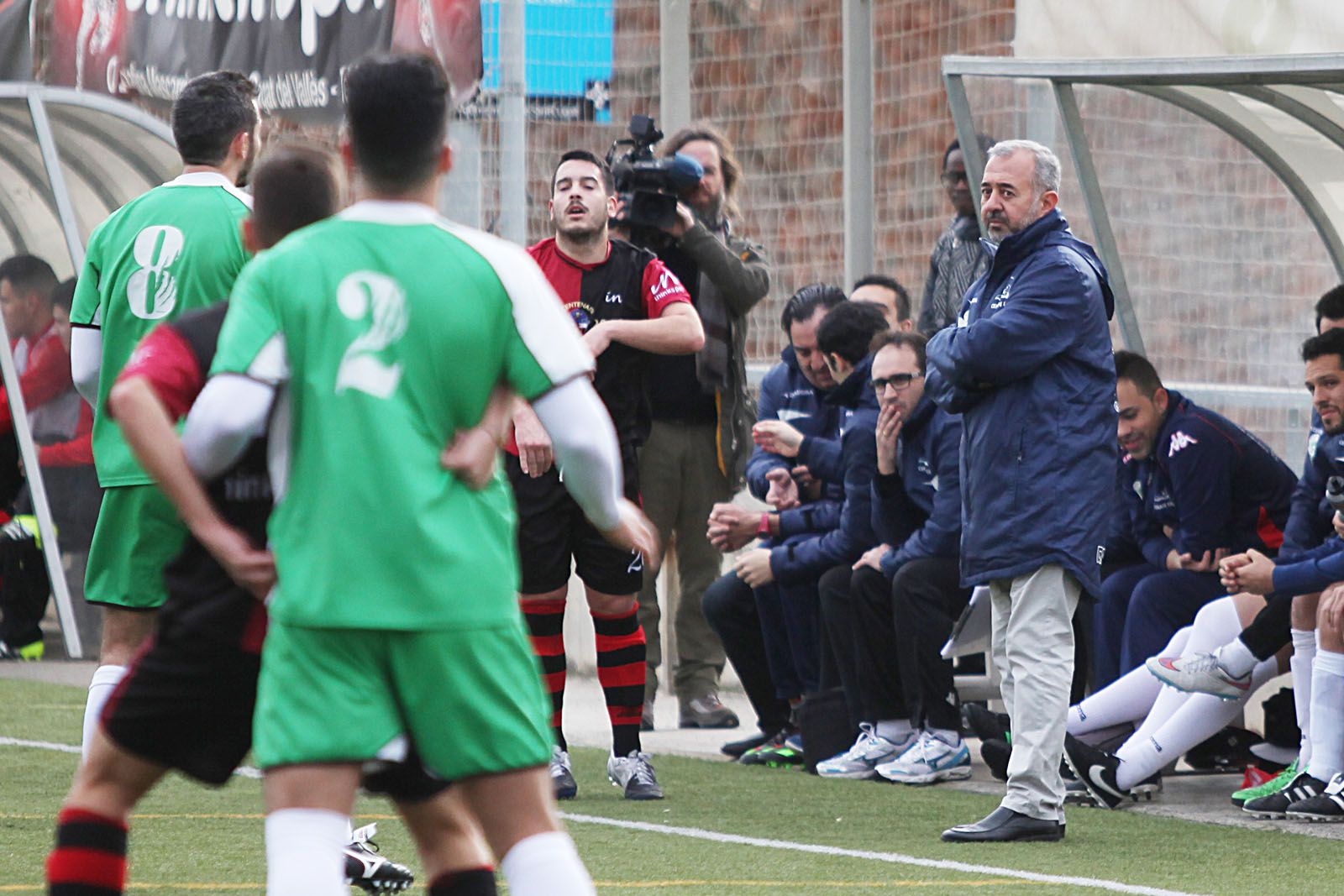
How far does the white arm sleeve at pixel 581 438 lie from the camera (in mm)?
3234

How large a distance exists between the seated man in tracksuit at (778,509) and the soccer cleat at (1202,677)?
156cm

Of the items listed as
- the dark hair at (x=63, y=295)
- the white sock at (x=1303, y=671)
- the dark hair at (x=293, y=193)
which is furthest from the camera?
the dark hair at (x=63, y=295)

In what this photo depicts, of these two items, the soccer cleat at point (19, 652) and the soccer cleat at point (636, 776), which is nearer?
the soccer cleat at point (636, 776)

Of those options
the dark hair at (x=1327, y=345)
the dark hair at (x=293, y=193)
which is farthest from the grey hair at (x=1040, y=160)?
the dark hair at (x=293, y=193)

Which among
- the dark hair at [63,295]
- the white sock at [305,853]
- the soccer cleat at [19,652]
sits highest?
the dark hair at [63,295]

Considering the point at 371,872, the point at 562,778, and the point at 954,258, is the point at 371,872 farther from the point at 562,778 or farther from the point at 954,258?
the point at 954,258

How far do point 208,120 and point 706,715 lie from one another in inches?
180

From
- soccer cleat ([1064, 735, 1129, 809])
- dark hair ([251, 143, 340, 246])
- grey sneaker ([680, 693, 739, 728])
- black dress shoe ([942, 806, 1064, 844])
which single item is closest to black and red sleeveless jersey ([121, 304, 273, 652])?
dark hair ([251, 143, 340, 246])

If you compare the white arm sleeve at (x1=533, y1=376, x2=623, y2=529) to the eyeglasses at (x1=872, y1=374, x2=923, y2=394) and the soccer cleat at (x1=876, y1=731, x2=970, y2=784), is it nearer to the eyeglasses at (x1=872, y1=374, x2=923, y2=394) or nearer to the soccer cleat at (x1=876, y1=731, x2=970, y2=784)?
the eyeglasses at (x1=872, y1=374, x2=923, y2=394)

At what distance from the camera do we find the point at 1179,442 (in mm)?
7441

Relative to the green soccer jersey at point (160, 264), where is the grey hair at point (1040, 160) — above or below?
above

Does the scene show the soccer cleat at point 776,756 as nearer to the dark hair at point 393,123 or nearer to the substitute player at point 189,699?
the substitute player at point 189,699

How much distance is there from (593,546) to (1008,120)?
12.1ft

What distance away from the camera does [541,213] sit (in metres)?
12.0
